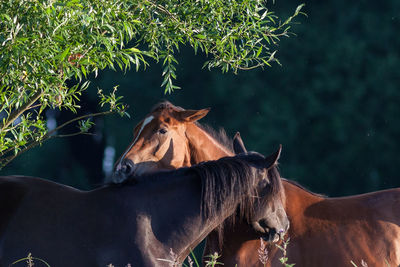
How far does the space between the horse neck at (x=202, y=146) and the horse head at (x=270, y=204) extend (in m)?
1.15

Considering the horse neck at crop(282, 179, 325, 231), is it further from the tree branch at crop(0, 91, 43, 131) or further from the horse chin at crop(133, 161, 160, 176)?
the tree branch at crop(0, 91, 43, 131)

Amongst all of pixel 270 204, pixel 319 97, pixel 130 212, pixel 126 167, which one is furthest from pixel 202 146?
pixel 319 97

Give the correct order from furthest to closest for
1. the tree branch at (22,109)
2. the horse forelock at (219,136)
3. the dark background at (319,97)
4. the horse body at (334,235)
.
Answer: the dark background at (319,97) → the horse forelock at (219,136) → the horse body at (334,235) → the tree branch at (22,109)

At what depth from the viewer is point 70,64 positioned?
4.96 meters

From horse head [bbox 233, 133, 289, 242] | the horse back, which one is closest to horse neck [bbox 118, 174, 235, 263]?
horse head [bbox 233, 133, 289, 242]

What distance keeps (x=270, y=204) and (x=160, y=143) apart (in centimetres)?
138

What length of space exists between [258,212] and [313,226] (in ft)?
3.17

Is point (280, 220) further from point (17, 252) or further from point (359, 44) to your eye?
point (359, 44)

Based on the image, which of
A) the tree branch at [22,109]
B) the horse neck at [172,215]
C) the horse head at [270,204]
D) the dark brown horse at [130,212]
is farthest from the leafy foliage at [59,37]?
the horse head at [270,204]

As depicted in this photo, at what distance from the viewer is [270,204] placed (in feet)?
17.6

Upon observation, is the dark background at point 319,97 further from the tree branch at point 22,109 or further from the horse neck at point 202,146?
the tree branch at point 22,109

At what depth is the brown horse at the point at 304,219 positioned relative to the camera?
19.5 ft

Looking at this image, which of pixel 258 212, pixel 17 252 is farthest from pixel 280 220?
pixel 17 252

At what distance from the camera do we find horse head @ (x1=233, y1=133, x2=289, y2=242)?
5.30 meters
